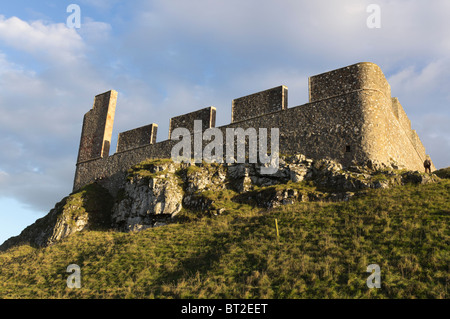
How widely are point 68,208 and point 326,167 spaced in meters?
21.0

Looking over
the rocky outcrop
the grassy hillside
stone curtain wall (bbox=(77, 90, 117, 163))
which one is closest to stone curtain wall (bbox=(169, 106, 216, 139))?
the rocky outcrop

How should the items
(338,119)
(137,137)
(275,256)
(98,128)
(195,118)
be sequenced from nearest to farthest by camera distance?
(275,256) < (338,119) < (195,118) < (137,137) < (98,128)

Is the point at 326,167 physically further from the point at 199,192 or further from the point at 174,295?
the point at 174,295

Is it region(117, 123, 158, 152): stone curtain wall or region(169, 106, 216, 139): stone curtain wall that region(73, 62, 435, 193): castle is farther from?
region(117, 123, 158, 152): stone curtain wall

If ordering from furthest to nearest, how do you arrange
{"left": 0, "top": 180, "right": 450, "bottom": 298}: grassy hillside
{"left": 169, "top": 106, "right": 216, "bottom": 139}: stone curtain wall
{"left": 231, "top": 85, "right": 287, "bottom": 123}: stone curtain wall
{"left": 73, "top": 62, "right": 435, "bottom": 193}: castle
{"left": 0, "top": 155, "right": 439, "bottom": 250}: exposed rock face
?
1. {"left": 169, "top": 106, "right": 216, "bottom": 139}: stone curtain wall
2. {"left": 231, "top": 85, "right": 287, "bottom": 123}: stone curtain wall
3. {"left": 73, "top": 62, "right": 435, "bottom": 193}: castle
4. {"left": 0, "top": 155, "right": 439, "bottom": 250}: exposed rock face
5. {"left": 0, "top": 180, "right": 450, "bottom": 298}: grassy hillside

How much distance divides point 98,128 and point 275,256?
30.1 m

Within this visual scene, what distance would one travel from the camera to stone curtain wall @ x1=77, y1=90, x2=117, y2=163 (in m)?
39.5

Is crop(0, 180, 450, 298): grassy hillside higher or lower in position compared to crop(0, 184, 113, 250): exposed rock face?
lower

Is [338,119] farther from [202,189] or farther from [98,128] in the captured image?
[98,128]

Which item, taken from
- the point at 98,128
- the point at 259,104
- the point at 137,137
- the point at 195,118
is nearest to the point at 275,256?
the point at 259,104

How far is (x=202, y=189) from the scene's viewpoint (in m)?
27.5

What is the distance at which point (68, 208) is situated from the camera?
101 feet

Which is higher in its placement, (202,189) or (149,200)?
(202,189)

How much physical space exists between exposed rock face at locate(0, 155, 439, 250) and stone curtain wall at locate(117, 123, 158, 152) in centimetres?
411
